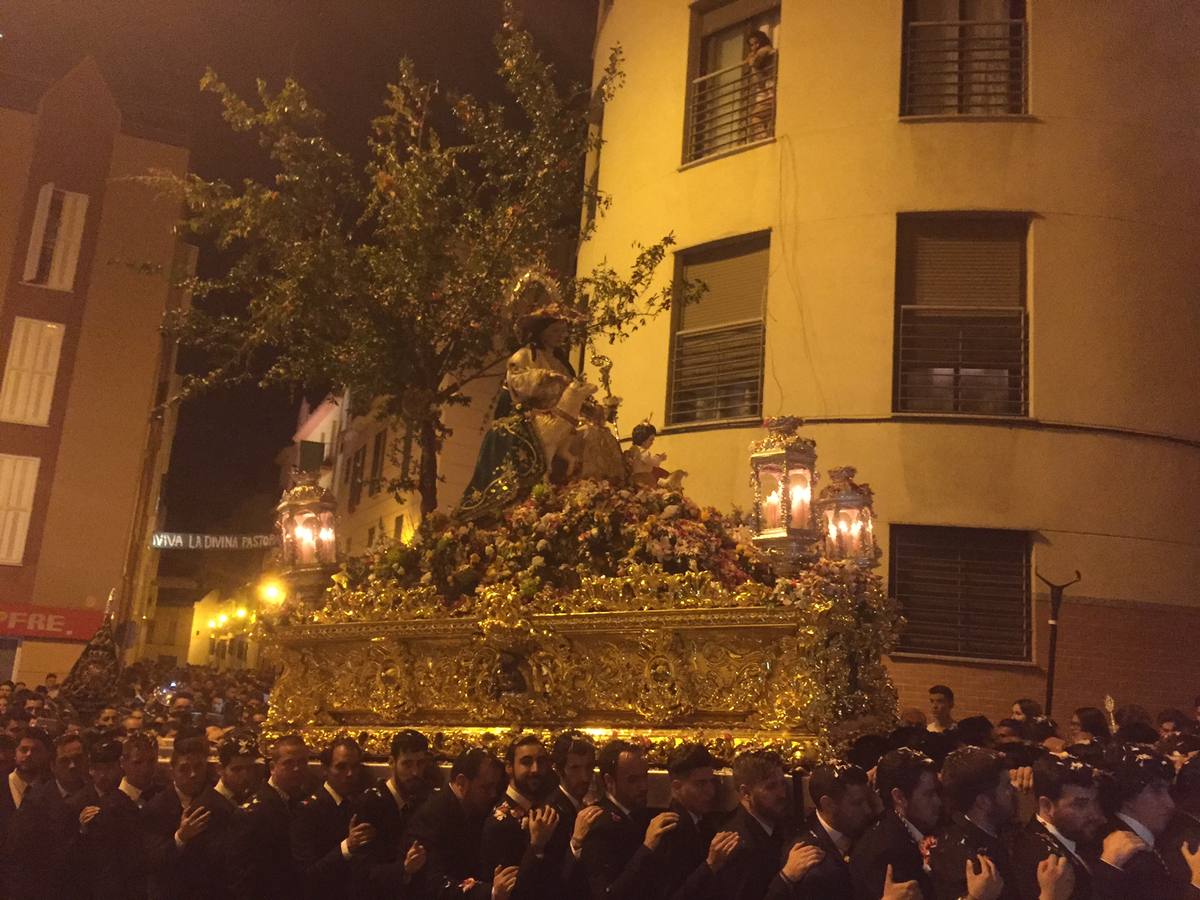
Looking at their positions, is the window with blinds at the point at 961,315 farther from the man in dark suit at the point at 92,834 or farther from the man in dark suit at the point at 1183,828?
the man in dark suit at the point at 92,834

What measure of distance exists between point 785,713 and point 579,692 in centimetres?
148

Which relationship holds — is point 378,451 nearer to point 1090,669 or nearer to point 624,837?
point 1090,669

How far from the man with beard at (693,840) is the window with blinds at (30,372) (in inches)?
850

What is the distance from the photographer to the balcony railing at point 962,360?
482 inches

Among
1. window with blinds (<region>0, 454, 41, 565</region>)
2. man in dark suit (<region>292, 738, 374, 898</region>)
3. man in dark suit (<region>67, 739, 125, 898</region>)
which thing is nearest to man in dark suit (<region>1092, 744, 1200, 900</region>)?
man in dark suit (<region>292, 738, 374, 898</region>)

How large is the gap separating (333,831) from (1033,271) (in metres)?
9.26

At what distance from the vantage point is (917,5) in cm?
1345

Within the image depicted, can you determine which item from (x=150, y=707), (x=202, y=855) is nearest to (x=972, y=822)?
(x=202, y=855)

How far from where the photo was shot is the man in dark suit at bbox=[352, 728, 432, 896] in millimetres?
5586

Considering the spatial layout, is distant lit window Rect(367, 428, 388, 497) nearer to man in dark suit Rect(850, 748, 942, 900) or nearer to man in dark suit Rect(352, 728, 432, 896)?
man in dark suit Rect(352, 728, 432, 896)

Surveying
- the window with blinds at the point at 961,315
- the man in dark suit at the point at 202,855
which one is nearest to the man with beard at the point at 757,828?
the man in dark suit at the point at 202,855

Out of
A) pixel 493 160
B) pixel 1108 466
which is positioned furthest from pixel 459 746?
pixel 493 160

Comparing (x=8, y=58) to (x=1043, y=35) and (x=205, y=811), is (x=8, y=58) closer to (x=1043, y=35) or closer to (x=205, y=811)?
(x=1043, y=35)

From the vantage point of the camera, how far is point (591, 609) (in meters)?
7.39
